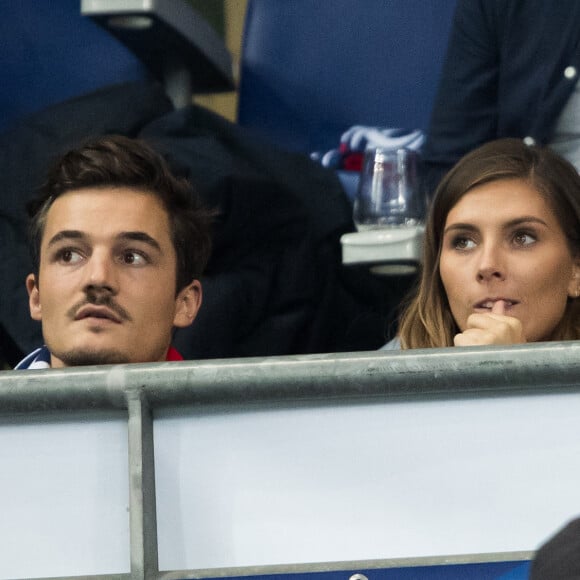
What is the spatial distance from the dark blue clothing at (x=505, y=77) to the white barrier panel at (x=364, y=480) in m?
1.18

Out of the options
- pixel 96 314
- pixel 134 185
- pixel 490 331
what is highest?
pixel 134 185

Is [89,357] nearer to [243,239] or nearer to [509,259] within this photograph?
[509,259]

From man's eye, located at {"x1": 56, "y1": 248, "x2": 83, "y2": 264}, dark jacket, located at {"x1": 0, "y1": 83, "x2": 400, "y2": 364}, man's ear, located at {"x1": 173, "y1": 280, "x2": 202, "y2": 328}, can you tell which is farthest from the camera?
dark jacket, located at {"x1": 0, "y1": 83, "x2": 400, "y2": 364}

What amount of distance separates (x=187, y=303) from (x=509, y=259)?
0.43m

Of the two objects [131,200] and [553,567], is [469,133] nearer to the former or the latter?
[131,200]

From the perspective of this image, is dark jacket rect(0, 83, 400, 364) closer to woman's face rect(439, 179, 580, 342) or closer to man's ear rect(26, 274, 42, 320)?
man's ear rect(26, 274, 42, 320)

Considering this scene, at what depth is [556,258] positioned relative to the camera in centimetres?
152

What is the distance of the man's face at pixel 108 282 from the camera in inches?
55.4

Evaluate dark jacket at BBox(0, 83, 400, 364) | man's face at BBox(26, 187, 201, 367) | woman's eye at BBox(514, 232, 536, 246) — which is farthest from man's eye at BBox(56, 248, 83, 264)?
woman's eye at BBox(514, 232, 536, 246)

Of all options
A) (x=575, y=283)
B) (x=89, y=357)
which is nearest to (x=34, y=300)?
(x=89, y=357)

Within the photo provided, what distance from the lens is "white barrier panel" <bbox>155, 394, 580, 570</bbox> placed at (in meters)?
0.83

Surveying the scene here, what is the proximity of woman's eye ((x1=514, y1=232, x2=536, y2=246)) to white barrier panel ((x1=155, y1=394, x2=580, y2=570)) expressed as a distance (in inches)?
27.1

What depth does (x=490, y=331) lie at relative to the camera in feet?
4.13

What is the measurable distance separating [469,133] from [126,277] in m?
0.76
